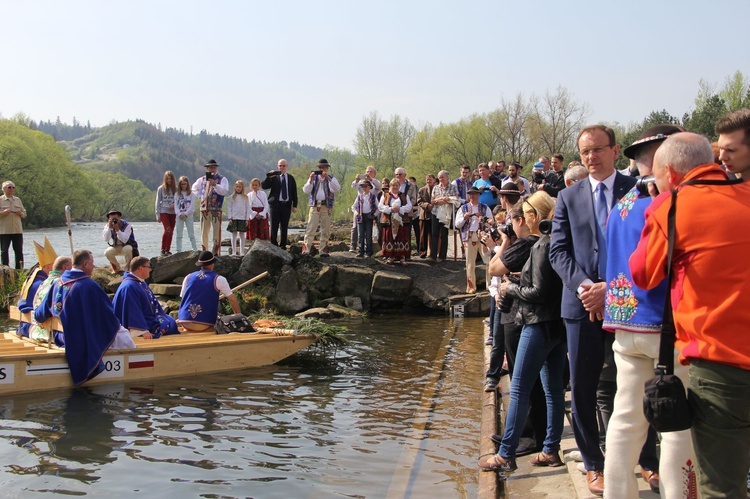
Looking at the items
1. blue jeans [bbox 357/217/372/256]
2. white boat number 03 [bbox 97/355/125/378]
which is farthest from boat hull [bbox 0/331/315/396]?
blue jeans [bbox 357/217/372/256]

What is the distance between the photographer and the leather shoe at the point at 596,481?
4309 millimetres

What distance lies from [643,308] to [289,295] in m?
13.1

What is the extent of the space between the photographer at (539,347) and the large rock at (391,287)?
11.3 metres

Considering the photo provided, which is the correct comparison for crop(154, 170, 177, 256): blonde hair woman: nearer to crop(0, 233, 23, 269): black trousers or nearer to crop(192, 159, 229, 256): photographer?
crop(192, 159, 229, 256): photographer

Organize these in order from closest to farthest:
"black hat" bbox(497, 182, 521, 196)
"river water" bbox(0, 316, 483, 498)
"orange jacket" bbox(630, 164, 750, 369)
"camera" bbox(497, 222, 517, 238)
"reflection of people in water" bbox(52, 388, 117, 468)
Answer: "orange jacket" bbox(630, 164, 750, 369) < "river water" bbox(0, 316, 483, 498) < "camera" bbox(497, 222, 517, 238) < "reflection of people in water" bbox(52, 388, 117, 468) < "black hat" bbox(497, 182, 521, 196)

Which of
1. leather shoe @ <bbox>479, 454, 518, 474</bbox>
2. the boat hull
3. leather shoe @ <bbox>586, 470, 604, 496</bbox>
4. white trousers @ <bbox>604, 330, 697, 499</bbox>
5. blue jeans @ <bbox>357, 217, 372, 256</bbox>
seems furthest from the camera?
blue jeans @ <bbox>357, 217, 372, 256</bbox>

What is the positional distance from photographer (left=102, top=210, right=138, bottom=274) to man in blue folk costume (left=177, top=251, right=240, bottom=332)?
210 inches

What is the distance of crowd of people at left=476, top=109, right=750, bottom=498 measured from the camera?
9.70 feet

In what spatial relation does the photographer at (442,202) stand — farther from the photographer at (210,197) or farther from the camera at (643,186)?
the camera at (643,186)

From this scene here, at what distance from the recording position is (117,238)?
52.5 feet

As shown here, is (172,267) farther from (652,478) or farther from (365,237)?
(652,478)

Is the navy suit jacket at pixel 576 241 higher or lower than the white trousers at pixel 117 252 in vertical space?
higher

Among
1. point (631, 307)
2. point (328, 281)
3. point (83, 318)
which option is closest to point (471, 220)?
point (328, 281)

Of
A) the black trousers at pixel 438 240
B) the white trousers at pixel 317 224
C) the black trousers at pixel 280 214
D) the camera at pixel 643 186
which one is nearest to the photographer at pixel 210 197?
the black trousers at pixel 280 214
